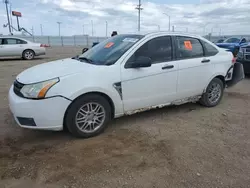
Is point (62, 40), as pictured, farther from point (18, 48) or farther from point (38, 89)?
point (38, 89)

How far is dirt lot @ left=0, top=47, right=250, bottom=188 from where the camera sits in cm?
249

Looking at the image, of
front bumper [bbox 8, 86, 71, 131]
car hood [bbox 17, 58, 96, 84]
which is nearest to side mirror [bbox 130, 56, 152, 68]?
car hood [bbox 17, 58, 96, 84]

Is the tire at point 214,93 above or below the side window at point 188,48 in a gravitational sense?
below

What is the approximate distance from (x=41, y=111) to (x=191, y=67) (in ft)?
9.10

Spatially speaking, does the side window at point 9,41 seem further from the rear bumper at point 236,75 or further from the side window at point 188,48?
the rear bumper at point 236,75

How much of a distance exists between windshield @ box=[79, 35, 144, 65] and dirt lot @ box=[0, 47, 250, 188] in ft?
3.78

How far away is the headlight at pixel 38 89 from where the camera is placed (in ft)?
9.95

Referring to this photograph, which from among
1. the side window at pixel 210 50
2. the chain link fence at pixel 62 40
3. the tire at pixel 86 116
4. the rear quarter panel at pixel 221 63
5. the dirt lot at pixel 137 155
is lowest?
the dirt lot at pixel 137 155

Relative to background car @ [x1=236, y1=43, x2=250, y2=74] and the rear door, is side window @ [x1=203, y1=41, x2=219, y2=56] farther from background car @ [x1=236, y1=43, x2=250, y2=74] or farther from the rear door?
background car @ [x1=236, y1=43, x2=250, y2=74]

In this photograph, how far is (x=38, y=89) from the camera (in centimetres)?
306

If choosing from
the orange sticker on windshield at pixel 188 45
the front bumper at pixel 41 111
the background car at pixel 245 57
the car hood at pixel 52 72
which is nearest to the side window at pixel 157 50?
the orange sticker on windshield at pixel 188 45

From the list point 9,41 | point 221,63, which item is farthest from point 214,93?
point 9,41

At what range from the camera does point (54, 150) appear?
3102 millimetres

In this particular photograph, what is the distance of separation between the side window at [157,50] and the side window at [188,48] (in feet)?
0.78
